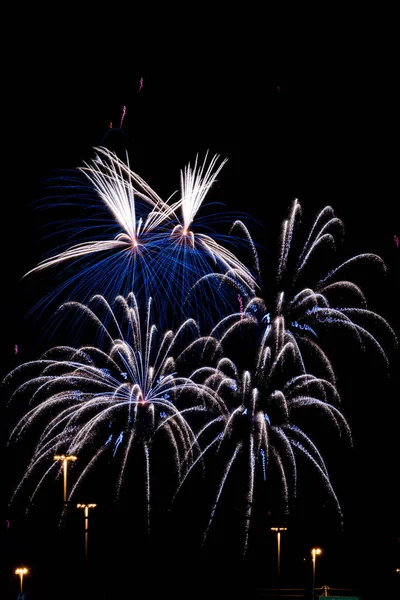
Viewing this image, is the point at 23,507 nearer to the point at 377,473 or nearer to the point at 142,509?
the point at 142,509

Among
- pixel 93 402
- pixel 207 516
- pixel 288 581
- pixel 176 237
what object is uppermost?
pixel 176 237

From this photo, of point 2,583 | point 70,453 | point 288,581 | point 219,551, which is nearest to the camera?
point 70,453

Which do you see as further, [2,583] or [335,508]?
[335,508]

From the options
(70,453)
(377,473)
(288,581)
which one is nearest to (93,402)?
(70,453)

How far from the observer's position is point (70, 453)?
34531 mm

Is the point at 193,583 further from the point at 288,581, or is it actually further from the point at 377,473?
the point at 377,473

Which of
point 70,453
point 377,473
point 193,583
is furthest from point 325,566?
point 70,453

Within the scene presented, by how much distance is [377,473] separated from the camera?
52562 mm

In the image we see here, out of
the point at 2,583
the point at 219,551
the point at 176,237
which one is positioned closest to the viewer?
the point at 176,237

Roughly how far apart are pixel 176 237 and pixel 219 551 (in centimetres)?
1747

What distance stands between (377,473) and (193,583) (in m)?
16.8

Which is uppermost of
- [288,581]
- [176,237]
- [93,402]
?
[176,237]

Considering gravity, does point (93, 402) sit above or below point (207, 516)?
above

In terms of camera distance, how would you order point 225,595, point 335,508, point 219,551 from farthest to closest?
point 335,508 → point 219,551 → point 225,595
